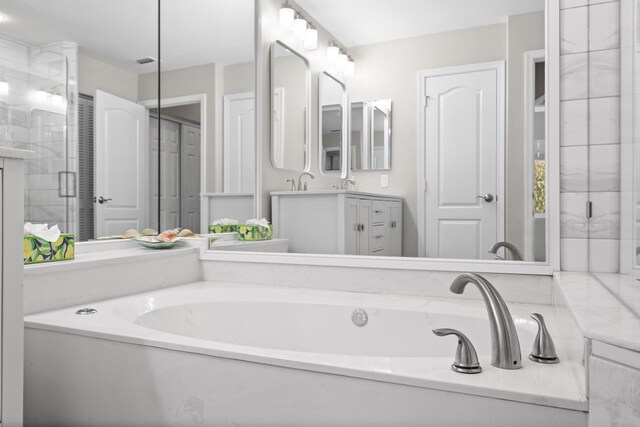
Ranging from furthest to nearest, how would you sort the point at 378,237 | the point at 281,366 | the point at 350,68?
the point at 350,68, the point at 378,237, the point at 281,366

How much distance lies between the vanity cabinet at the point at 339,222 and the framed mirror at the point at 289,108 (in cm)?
22

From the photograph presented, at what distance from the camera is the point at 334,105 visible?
7.61 ft

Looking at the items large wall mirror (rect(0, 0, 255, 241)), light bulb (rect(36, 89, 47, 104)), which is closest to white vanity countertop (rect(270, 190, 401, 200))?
large wall mirror (rect(0, 0, 255, 241))

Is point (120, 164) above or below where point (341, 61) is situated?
below

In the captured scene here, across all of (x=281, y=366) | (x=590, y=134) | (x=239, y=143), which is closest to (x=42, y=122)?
(x=239, y=143)

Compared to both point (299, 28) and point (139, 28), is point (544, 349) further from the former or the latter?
point (139, 28)

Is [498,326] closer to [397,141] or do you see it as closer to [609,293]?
[609,293]

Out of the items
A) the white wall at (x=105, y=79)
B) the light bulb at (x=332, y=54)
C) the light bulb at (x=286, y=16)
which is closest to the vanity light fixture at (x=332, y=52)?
the light bulb at (x=332, y=54)

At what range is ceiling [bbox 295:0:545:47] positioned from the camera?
193 centimetres

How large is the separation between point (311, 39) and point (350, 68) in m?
0.36

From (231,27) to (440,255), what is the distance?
176 centimetres

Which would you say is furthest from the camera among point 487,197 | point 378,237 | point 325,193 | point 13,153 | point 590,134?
point 325,193

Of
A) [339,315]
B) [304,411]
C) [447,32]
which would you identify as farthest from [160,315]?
[447,32]

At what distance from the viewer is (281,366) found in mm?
1181
